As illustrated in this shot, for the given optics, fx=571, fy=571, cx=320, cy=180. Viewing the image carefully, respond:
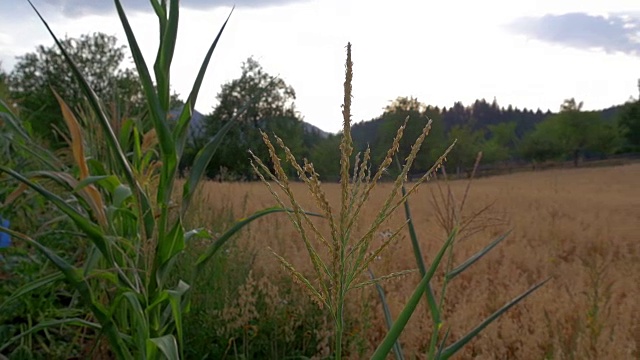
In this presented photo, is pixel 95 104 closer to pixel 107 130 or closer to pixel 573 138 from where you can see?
pixel 107 130

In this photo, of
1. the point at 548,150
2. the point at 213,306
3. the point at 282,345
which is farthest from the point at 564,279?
the point at 548,150

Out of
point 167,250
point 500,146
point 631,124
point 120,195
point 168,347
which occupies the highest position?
point 631,124

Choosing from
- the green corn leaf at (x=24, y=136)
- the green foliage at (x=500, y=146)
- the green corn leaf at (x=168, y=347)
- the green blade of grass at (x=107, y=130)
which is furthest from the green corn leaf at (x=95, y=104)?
the green foliage at (x=500, y=146)

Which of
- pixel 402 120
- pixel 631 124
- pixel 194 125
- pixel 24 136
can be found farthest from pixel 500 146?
pixel 402 120

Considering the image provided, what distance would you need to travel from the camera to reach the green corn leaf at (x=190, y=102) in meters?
1.51

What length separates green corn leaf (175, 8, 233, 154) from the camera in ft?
4.95

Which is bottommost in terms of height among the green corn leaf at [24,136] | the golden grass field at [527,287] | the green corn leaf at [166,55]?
the golden grass field at [527,287]

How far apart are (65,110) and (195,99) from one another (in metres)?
0.44

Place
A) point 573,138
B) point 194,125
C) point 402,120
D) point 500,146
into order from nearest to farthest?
point 402,120 → point 194,125 → point 573,138 → point 500,146

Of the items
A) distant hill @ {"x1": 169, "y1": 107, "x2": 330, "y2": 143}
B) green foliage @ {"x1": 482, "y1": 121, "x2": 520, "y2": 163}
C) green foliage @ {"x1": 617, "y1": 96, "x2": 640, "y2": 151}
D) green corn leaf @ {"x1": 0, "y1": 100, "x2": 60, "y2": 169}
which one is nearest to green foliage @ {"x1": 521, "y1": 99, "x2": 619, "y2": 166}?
green foliage @ {"x1": 617, "y1": 96, "x2": 640, "y2": 151}

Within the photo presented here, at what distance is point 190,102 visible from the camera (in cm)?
154

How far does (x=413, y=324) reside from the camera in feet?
8.03

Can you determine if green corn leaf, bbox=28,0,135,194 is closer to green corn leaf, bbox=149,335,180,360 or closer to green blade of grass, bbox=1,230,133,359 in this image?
green blade of grass, bbox=1,230,133,359

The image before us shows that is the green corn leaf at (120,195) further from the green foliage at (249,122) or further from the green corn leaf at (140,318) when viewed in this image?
the green foliage at (249,122)
